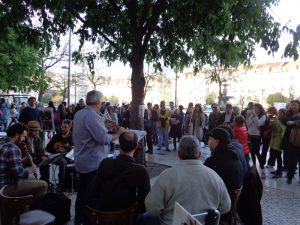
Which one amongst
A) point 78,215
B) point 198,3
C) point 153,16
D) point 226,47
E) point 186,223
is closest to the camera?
point 186,223

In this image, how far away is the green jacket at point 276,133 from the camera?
8.69m

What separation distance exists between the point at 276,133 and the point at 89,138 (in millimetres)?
5867

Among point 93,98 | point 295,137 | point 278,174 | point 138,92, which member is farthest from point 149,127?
point 93,98

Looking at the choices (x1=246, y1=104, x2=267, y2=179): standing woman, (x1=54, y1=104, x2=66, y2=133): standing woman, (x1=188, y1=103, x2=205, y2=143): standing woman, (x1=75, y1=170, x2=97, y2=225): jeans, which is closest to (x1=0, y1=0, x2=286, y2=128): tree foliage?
(x1=246, y1=104, x2=267, y2=179): standing woman

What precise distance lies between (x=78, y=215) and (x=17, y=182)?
96cm

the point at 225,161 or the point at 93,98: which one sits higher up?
the point at 93,98

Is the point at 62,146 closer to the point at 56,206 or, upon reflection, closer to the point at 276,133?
the point at 56,206

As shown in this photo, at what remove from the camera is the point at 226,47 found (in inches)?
335

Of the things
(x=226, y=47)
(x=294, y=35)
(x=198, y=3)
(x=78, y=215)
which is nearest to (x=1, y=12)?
(x=198, y=3)

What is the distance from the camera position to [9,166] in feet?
14.1

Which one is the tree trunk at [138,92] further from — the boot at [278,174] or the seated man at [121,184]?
the seated man at [121,184]

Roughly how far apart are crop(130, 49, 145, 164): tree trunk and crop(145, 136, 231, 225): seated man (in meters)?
5.03

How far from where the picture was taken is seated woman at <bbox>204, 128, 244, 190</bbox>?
408 centimetres

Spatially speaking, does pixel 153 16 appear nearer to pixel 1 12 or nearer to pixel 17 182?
pixel 1 12
